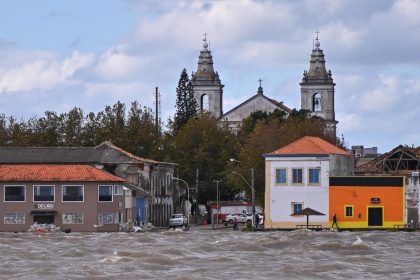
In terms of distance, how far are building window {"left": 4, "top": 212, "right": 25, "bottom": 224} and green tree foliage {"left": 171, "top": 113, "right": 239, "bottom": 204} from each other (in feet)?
129

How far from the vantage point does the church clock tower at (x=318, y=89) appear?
191 metres

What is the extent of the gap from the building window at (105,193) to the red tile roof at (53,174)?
0.71m

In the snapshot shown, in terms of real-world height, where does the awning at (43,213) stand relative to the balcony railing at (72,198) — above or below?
below

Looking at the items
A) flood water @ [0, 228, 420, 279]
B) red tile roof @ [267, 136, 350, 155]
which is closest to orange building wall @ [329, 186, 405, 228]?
red tile roof @ [267, 136, 350, 155]

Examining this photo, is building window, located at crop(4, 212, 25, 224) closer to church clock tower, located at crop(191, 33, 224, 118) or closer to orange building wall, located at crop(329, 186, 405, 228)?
orange building wall, located at crop(329, 186, 405, 228)

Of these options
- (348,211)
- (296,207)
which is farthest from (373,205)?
(296,207)

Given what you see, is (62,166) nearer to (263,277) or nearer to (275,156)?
(275,156)

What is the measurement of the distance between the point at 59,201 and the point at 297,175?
18.2 meters

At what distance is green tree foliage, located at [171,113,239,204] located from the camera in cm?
14262

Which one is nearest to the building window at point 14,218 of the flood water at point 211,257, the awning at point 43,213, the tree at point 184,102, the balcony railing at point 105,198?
the awning at point 43,213

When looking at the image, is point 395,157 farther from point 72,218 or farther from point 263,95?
point 263,95

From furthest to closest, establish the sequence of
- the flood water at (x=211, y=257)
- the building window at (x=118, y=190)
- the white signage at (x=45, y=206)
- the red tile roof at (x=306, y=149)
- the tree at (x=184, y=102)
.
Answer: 1. the tree at (x=184, y=102)
2. the building window at (x=118, y=190)
3. the white signage at (x=45, y=206)
4. the red tile roof at (x=306, y=149)
5. the flood water at (x=211, y=257)

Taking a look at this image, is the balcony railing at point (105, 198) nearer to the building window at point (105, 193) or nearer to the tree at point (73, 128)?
the building window at point (105, 193)

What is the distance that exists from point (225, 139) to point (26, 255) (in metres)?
81.0
